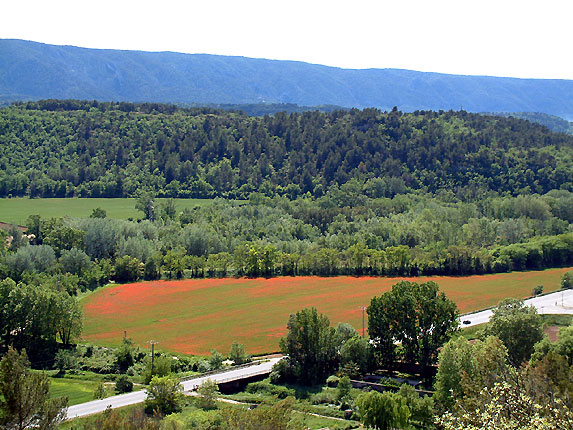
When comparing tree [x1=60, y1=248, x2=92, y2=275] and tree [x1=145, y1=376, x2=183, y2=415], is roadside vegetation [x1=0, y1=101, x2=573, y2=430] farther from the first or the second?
tree [x1=60, y1=248, x2=92, y2=275]

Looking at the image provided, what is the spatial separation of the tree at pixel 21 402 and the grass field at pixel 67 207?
9196 cm

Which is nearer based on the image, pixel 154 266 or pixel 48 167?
pixel 154 266

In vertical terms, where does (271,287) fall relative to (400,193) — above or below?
below

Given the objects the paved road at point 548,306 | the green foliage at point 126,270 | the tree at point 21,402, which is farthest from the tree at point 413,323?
the green foliage at point 126,270

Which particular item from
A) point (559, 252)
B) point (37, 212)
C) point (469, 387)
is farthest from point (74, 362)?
point (37, 212)

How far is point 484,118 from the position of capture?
637ft

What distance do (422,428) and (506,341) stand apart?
11.7 metres

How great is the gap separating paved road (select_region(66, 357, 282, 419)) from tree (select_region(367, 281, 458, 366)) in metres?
9.09

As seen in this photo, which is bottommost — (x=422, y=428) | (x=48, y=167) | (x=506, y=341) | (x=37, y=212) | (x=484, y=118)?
(x=422, y=428)

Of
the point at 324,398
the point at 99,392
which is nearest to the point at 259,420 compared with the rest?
the point at 324,398

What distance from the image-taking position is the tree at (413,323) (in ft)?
185

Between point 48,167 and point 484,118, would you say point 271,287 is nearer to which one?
point 48,167

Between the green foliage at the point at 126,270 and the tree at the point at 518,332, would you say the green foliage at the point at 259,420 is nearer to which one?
the tree at the point at 518,332

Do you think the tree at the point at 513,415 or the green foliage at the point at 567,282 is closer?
the tree at the point at 513,415
